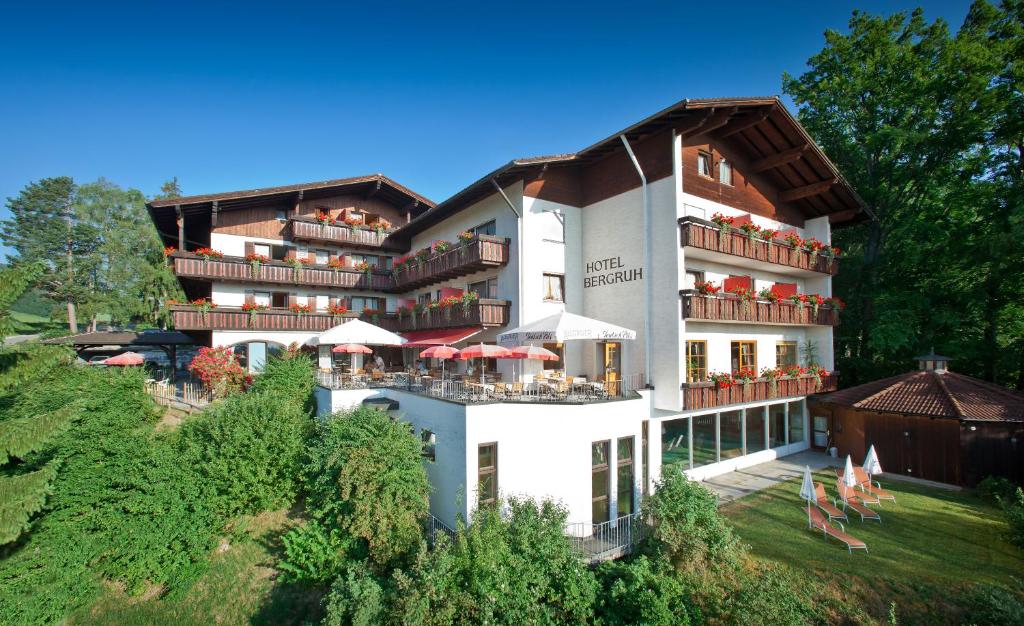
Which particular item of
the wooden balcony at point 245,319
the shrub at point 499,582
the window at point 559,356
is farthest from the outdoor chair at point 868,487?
the wooden balcony at point 245,319

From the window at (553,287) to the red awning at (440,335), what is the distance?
3299 millimetres

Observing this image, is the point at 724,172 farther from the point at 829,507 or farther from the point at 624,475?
the point at 624,475

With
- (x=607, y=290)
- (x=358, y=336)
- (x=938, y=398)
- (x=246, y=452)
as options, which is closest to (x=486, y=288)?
(x=607, y=290)

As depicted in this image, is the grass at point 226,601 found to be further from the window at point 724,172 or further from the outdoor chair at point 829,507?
the window at point 724,172

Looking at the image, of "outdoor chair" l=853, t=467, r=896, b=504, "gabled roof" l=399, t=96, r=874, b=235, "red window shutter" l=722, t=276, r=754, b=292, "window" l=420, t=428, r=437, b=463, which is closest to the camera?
"window" l=420, t=428, r=437, b=463

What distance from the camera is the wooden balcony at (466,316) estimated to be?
18.2 m

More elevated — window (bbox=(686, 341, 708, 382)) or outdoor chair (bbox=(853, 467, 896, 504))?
window (bbox=(686, 341, 708, 382))

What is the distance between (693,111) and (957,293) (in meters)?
16.9

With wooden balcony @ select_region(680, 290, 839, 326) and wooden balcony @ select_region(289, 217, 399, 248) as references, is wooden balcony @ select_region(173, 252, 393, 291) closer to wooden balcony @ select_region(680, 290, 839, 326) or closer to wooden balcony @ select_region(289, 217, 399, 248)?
wooden balcony @ select_region(289, 217, 399, 248)

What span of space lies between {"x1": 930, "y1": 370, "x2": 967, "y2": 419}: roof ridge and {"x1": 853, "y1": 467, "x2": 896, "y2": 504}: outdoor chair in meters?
3.83

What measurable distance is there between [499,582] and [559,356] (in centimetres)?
957

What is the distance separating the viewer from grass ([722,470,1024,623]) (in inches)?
368

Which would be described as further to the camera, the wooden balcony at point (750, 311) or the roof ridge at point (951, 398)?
the roof ridge at point (951, 398)

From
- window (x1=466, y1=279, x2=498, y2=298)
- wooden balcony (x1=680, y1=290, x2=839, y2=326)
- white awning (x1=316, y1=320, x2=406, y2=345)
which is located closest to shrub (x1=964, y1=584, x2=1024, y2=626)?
wooden balcony (x1=680, y1=290, x2=839, y2=326)
